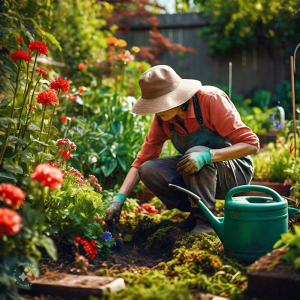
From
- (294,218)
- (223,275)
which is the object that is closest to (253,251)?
(223,275)

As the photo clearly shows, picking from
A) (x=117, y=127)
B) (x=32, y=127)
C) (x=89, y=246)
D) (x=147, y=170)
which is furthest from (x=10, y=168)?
(x=117, y=127)

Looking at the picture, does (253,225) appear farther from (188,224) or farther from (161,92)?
(161,92)

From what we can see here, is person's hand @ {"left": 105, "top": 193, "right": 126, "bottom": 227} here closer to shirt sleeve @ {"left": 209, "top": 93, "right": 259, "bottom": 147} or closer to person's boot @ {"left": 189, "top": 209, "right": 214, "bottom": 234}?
person's boot @ {"left": 189, "top": 209, "right": 214, "bottom": 234}

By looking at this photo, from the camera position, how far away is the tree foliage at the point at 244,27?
6.20 m

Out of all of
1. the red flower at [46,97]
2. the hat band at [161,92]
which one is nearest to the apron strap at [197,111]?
the hat band at [161,92]

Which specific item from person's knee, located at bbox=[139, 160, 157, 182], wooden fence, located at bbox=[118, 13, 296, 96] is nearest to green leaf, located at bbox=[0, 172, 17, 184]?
person's knee, located at bbox=[139, 160, 157, 182]

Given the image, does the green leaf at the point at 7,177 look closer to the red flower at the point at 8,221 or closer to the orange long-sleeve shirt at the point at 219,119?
the red flower at the point at 8,221

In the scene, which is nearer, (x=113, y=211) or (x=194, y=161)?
(x=194, y=161)

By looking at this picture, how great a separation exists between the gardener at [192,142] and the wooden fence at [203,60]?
15.1 feet

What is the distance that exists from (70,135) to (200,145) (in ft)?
4.46

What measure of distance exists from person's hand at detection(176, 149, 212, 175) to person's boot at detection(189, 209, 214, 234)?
295 mm

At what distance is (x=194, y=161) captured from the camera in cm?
214

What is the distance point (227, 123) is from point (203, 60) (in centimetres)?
518

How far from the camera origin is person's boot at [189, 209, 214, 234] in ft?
7.52
